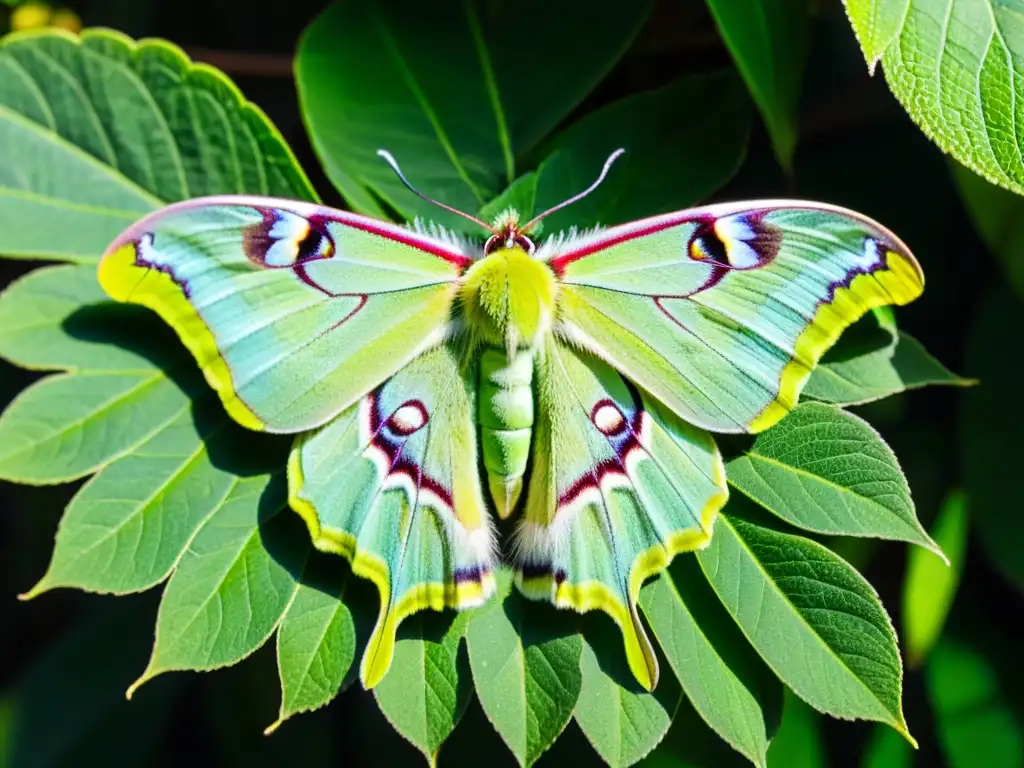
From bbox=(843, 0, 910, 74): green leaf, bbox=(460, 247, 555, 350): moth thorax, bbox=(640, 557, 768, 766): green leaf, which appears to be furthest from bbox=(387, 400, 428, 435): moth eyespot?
bbox=(843, 0, 910, 74): green leaf

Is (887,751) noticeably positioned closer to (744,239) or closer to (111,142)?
(744,239)

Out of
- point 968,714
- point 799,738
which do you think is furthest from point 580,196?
point 968,714

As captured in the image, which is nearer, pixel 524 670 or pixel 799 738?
pixel 524 670

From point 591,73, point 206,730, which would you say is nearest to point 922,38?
point 591,73

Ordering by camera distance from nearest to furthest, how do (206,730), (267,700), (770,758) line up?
(770,758) → (267,700) → (206,730)

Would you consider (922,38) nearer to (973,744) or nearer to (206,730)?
(973,744)

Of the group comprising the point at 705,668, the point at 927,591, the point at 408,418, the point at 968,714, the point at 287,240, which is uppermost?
the point at 287,240
